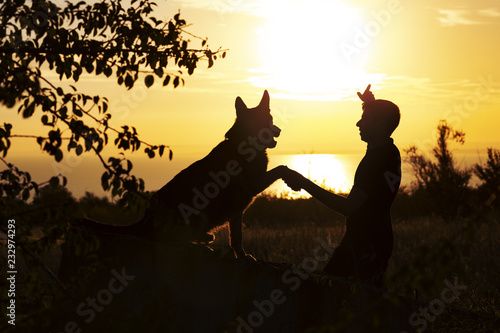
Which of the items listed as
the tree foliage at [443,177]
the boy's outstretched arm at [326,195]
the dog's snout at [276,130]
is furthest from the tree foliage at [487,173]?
the boy's outstretched arm at [326,195]

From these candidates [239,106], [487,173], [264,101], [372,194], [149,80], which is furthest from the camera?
[487,173]

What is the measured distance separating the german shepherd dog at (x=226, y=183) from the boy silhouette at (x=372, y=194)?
0.74 metres

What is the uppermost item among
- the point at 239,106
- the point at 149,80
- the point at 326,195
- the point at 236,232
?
the point at 239,106

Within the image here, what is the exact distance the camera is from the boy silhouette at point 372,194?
4324 millimetres

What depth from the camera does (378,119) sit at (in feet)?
14.5

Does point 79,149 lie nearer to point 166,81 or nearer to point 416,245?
point 166,81

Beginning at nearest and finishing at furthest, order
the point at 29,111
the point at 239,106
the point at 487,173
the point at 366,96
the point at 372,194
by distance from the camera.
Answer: the point at 29,111 → the point at 372,194 → the point at 366,96 → the point at 239,106 → the point at 487,173

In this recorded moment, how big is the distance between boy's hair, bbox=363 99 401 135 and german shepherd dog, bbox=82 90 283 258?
96cm

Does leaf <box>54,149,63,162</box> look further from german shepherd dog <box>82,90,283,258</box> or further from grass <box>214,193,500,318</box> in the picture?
grass <box>214,193,500,318</box>

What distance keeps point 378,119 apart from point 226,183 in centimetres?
179

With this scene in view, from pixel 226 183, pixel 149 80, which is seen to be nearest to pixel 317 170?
pixel 226 183

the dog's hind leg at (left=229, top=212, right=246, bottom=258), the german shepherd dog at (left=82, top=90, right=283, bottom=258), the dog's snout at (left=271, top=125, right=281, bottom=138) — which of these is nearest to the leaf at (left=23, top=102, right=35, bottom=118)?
the german shepherd dog at (left=82, top=90, right=283, bottom=258)

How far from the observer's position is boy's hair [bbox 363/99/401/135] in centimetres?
442

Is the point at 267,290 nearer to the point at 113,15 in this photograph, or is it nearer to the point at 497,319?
the point at 497,319
